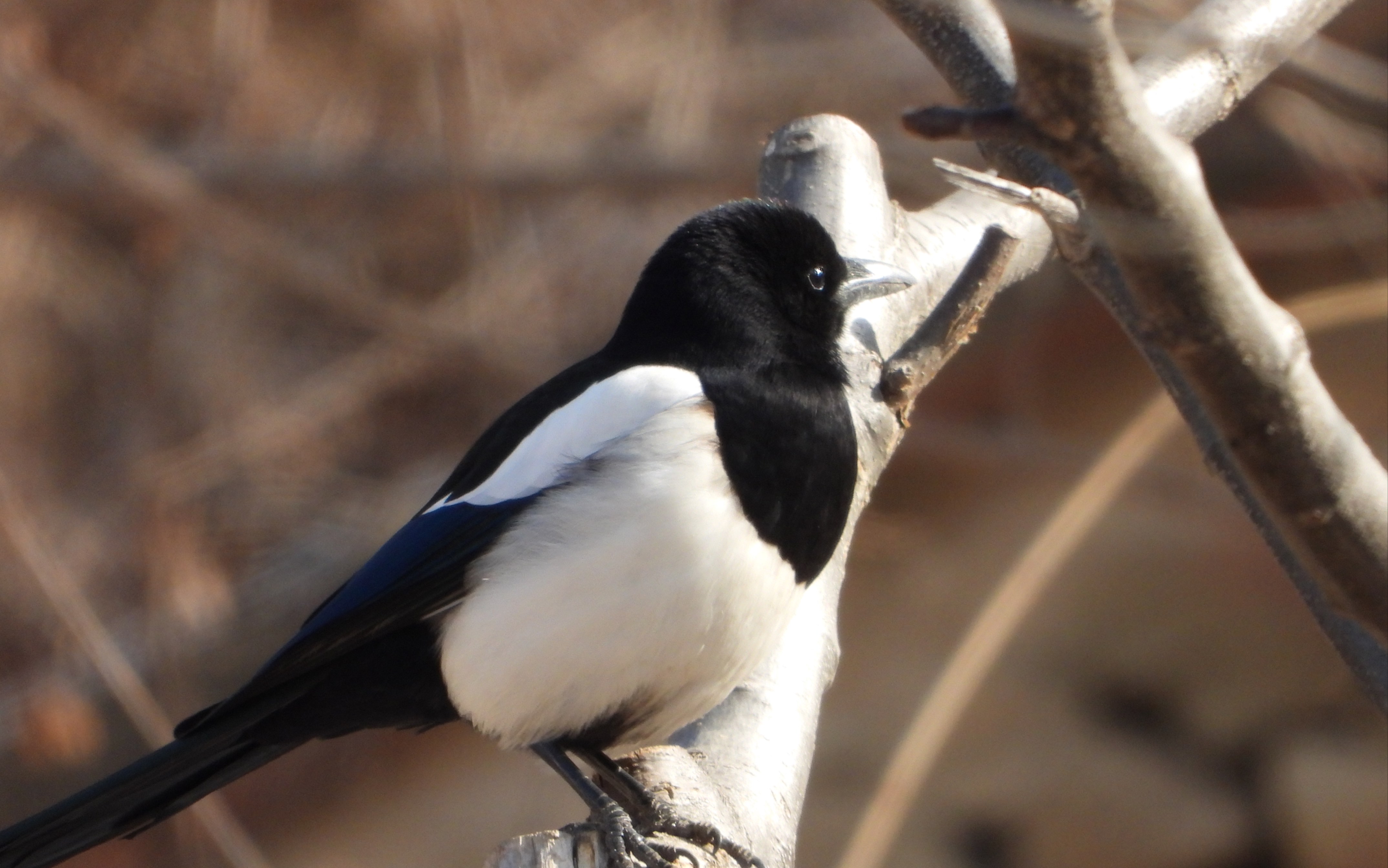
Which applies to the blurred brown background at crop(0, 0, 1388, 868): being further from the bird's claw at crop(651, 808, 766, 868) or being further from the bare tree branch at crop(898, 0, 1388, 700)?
the bare tree branch at crop(898, 0, 1388, 700)

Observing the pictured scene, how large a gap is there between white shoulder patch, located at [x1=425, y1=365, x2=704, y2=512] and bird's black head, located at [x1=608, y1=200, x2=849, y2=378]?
0.19 feet

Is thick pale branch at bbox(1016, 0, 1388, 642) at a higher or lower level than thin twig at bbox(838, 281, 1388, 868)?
higher

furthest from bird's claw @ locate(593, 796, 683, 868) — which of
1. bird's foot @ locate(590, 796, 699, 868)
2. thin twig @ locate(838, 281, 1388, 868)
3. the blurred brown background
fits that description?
the blurred brown background

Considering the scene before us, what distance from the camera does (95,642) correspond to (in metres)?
2.29

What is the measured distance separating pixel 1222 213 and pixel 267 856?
221 cm

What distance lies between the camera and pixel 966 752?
276 cm

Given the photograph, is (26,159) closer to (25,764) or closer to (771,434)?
(25,764)

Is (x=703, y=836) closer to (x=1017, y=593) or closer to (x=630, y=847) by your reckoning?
(x=630, y=847)

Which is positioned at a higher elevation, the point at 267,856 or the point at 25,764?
the point at 25,764

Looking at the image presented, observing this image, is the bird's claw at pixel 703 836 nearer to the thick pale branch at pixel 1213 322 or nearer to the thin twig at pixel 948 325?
the thin twig at pixel 948 325

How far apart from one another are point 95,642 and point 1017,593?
58.2 inches

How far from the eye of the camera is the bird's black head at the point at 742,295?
4.78 ft

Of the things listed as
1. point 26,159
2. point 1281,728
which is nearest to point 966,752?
point 1281,728

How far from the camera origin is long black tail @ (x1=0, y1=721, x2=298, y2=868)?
1333 millimetres
